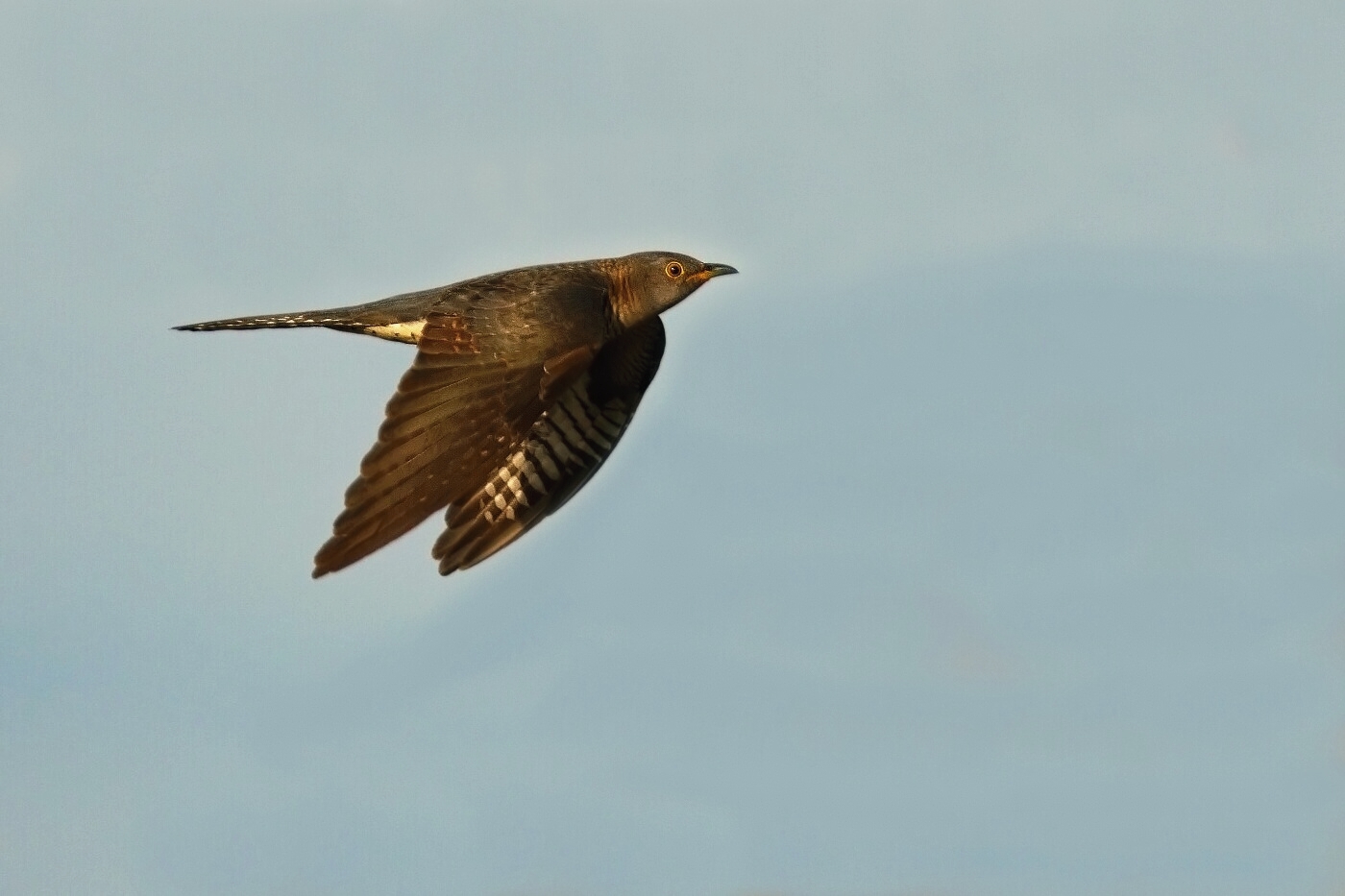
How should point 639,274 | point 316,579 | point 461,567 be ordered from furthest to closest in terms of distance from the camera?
point 639,274
point 461,567
point 316,579

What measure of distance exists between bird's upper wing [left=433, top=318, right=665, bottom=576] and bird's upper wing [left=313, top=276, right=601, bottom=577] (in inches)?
5.7

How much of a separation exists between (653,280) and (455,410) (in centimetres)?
262

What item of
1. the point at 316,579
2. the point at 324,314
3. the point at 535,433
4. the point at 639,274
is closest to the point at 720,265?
the point at 639,274

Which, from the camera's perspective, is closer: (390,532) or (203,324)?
(390,532)

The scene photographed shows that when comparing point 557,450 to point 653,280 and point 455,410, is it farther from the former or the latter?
point 455,410

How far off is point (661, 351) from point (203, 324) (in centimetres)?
336

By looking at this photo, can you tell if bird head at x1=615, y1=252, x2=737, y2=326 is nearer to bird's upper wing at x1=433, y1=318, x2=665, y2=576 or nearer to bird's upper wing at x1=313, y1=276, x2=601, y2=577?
bird's upper wing at x1=433, y1=318, x2=665, y2=576

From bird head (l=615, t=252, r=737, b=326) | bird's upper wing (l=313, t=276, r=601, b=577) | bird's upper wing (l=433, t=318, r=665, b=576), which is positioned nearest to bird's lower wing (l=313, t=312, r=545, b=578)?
bird's upper wing (l=313, t=276, r=601, b=577)

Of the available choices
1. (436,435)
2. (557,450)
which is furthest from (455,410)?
(557,450)

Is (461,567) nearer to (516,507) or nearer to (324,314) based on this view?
(516,507)

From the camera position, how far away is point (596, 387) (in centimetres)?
1645

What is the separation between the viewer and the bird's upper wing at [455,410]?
1356 cm

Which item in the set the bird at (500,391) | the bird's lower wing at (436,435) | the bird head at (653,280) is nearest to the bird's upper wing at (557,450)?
the bird at (500,391)

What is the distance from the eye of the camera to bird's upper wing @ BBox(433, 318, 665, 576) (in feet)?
49.6
